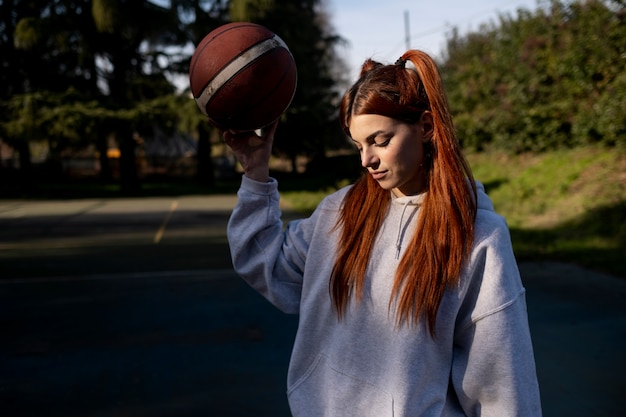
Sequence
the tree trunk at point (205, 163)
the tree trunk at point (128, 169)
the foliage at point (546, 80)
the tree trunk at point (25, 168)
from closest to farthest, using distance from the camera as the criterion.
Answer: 1. the foliage at point (546, 80)
2. the tree trunk at point (25, 168)
3. the tree trunk at point (128, 169)
4. the tree trunk at point (205, 163)

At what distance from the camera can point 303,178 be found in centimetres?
3622

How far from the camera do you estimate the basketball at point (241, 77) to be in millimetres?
2240

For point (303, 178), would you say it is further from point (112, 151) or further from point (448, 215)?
point (448, 215)

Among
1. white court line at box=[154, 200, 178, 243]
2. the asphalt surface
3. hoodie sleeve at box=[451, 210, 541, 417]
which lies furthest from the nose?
white court line at box=[154, 200, 178, 243]

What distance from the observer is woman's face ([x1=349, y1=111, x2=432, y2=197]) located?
1.71 meters

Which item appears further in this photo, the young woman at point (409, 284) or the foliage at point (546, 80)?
the foliage at point (546, 80)

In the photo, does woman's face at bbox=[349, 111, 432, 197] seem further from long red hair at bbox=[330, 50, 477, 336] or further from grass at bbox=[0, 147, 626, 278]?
grass at bbox=[0, 147, 626, 278]

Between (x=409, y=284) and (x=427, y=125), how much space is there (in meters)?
0.40

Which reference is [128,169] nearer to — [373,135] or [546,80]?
[546,80]

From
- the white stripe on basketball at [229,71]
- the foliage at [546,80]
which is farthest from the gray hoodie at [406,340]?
the foliage at [546,80]

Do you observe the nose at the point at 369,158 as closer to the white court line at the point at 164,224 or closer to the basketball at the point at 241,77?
the basketball at the point at 241,77

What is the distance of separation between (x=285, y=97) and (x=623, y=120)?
10854 millimetres

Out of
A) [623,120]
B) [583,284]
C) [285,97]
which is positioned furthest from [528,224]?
[285,97]

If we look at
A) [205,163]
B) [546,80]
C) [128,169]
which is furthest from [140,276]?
[205,163]
